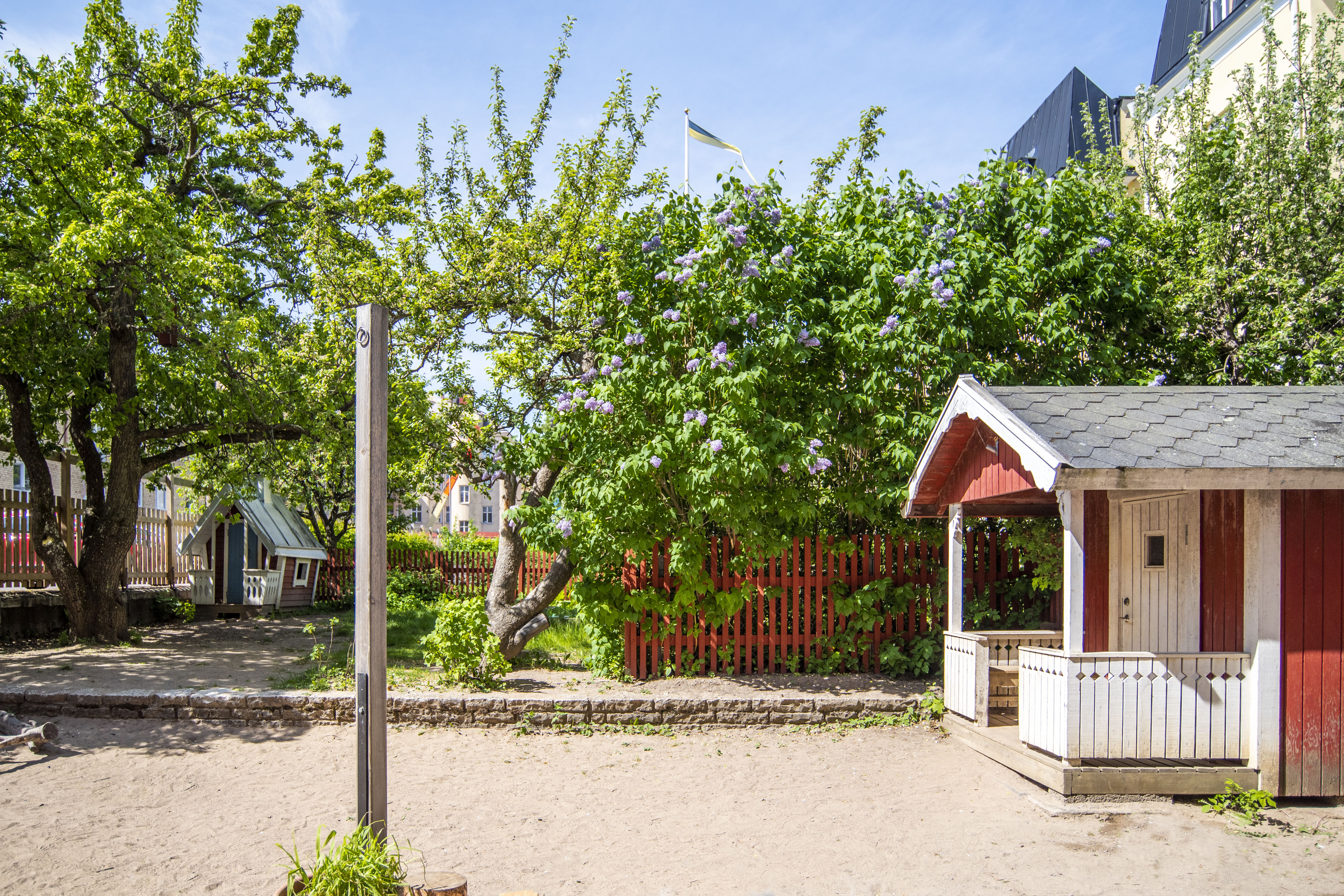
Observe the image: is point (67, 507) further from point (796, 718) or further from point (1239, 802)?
point (1239, 802)

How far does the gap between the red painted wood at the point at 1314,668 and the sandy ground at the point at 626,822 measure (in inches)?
12.0

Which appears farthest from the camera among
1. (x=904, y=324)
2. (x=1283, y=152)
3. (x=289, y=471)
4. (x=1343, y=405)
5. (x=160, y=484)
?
(x=289, y=471)

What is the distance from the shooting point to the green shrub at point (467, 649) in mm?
9539

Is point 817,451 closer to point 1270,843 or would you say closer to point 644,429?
point 644,429

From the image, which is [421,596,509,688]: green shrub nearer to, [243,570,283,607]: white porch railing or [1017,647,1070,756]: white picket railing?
[1017,647,1070,756]: white picket railing

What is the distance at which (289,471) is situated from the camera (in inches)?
786

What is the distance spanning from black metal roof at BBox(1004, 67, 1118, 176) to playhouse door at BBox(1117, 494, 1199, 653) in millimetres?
19318

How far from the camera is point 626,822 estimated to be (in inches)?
247

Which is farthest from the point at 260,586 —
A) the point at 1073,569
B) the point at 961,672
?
the point at 1073,569

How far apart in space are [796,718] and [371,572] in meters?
5.94

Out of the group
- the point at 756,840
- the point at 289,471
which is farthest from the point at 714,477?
the point at 289,471

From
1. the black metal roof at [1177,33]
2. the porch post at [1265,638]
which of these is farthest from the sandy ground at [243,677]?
the black metal roof at [1177,33]

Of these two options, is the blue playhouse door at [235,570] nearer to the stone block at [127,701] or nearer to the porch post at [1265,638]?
the stone block at [127,701]

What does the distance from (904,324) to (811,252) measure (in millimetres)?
1615
